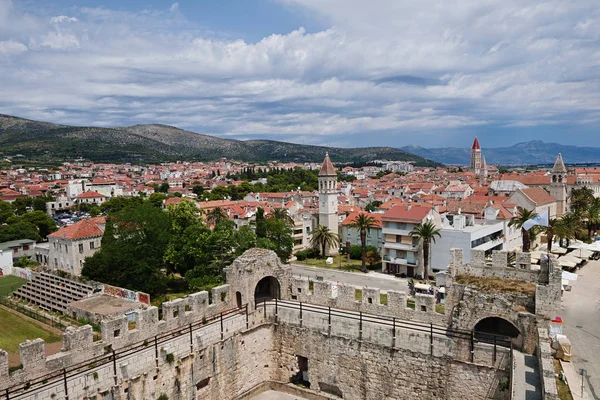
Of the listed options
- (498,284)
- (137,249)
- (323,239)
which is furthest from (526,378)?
(323,239)

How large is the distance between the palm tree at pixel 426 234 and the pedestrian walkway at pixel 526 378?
30545 millimetres

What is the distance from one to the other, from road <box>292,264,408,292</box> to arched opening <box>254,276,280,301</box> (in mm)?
24858

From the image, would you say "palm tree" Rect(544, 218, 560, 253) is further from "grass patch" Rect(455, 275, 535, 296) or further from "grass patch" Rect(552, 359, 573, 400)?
"grass patch" Rect(552, 359, 573, 400)

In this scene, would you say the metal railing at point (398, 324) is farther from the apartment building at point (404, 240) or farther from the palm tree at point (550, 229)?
the palm tree at point (550, 229)

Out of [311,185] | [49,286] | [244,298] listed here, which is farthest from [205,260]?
[311,185]

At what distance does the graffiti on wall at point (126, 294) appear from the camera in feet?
119

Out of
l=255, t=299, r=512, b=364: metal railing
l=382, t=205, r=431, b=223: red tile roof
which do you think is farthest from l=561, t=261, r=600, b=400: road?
l=382, t=205, r=431, b=223: red tile roof

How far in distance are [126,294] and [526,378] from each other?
110ft

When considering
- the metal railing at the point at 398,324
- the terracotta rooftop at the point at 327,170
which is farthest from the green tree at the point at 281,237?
the metal railing at the point at 398,324

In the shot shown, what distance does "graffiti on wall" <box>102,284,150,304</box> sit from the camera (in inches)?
→ 1430

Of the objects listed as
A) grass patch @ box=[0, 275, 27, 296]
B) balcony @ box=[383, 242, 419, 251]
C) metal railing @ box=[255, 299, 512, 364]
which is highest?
metal railing @ box=[255, 299, 512, 364]

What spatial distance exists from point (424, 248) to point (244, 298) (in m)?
31.1

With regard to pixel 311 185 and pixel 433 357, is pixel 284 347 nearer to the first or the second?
pixel 433 357

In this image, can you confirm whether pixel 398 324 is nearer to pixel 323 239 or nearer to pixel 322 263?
pixel 322 263
